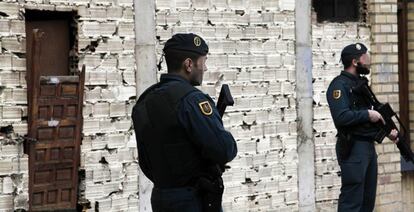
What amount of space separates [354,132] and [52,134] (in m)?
2.38

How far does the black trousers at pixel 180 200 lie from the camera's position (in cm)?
476

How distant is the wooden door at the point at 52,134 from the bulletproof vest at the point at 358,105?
6.96 ft

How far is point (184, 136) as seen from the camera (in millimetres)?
4707

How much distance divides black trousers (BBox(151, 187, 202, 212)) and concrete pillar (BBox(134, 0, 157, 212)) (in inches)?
114

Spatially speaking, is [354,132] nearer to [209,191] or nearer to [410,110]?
[209,191]

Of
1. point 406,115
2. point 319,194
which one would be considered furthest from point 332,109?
point 406,115

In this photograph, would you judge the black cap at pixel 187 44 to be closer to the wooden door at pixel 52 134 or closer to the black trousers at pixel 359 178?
the wooden door at pixel 52 134

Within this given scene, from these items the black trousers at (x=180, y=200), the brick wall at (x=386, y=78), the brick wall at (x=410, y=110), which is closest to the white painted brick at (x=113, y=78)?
the black trousers at (x=180, y=200)

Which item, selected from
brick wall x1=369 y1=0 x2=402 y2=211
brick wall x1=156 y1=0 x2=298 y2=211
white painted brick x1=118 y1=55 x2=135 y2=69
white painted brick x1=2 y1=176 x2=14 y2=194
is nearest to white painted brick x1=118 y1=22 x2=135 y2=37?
white painted brick x1=118 y1=55 x2=135 y2=69

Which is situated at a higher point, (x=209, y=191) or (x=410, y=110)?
(x=410, y=110)

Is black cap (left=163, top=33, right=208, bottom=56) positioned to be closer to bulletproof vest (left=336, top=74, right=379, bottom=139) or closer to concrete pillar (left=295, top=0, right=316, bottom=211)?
bulletproof vest (left=336, top=74, right=379, bottom=139)

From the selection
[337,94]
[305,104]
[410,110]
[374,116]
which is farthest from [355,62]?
→ [410,110]

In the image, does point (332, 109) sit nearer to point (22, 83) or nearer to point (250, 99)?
point (250, 99)

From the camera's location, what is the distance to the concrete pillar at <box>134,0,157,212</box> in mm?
7715
